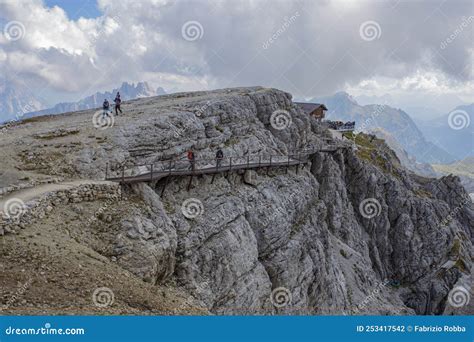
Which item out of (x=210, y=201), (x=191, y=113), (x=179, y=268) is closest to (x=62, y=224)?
(x=179, y=268)

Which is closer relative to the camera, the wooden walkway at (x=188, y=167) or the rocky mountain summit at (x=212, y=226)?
the rocky mountain summit at (x=212, y=226)

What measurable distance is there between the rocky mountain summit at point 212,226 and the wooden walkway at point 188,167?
2.30 ft

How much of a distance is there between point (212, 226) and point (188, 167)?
5.95 metres

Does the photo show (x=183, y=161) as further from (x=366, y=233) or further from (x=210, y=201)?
(x=366, y=233)

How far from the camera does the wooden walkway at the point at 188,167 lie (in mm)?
31581

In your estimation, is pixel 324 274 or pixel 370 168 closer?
pixel 324 274

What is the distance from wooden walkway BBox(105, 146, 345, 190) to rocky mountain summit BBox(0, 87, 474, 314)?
2.30 ft

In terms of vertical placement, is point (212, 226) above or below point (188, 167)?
below

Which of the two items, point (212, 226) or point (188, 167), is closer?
point (212, 226)

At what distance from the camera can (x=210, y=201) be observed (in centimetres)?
3738

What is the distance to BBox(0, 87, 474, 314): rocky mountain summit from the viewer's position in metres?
22.5

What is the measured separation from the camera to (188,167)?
121 ft

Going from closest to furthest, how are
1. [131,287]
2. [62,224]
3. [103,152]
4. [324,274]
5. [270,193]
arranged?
[131,287]
[62,224]
[103,152]
[270,193]
[324,274]

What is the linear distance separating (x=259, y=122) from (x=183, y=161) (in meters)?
19.8
